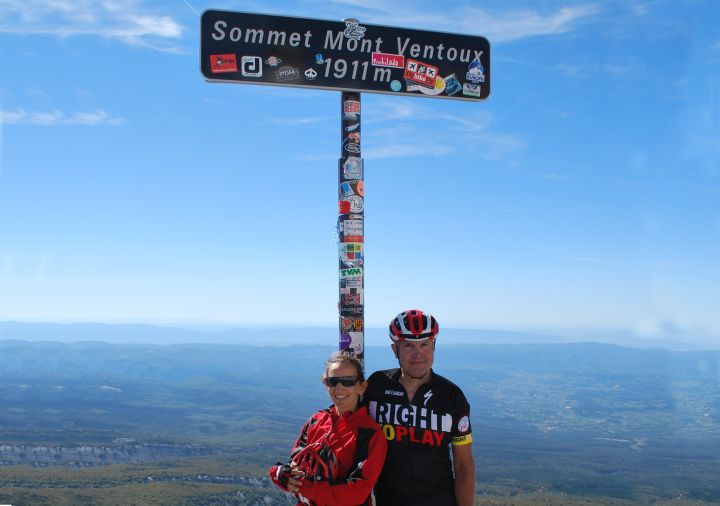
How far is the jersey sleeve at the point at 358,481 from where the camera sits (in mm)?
4246

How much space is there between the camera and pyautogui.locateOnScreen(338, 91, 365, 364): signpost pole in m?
6.86

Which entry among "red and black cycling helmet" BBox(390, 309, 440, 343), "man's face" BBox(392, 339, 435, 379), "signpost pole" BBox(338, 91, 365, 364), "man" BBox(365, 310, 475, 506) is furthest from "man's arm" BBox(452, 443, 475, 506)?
"signpost pole" BBox(338, 91, 365, 364)

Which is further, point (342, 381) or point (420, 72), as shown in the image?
point (420, 72)

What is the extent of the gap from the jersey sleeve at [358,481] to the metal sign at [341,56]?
3950mm

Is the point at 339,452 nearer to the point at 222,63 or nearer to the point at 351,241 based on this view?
the point at 351,241

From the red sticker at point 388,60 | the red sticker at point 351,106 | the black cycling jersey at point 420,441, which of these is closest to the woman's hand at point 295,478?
the black cycling jersey at point 420,441

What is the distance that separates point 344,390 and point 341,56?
384cm

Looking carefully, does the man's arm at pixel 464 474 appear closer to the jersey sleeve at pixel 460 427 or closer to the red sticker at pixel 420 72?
the jersey sleeve at pixel 460 427

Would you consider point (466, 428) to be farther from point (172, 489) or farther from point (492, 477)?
point (492, 477)

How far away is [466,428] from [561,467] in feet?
420

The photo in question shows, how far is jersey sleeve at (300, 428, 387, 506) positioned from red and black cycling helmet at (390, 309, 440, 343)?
2.48 feet

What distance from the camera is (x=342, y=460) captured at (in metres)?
4.39

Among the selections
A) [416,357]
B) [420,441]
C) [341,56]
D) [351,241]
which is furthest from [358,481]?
[341,56]

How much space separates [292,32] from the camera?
6723 mm
